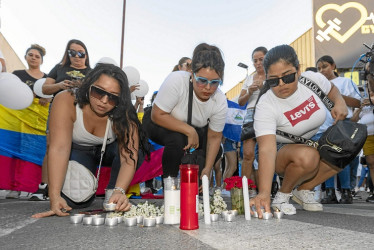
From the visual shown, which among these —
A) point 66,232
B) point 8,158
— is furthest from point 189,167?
point 8,158

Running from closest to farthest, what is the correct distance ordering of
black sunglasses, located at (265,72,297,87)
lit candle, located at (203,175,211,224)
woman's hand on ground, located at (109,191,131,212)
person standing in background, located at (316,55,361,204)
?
lit candle, located at (203,175,211,224) → woman's hand on ground, located at (109,191,131,212) → black sunglasses, located at (265,72,297,87) → person standing in background, located at (316,55,361,204)

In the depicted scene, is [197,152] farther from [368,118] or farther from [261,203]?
[368,118]

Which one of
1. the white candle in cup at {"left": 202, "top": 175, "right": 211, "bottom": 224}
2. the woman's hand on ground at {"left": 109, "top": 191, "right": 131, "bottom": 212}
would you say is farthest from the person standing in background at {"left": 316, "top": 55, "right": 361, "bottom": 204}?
the woman's hand on ground at {"left": 109, "top": 191, "right": 131, "bottom": 212}

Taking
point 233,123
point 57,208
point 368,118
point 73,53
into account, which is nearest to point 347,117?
point 368,118

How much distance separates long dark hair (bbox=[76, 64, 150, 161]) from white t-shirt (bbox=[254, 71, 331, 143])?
1067 mm

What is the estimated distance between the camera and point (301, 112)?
290 cm

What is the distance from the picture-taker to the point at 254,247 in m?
1.44

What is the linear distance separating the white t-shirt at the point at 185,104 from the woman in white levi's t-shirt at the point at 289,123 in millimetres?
470

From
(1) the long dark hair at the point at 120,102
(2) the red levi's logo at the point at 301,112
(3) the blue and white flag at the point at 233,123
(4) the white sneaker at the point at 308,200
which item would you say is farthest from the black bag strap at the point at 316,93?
(3) the blue and white flag at the point at 233,123

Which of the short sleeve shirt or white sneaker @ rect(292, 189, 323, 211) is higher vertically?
the short sleeve shirt

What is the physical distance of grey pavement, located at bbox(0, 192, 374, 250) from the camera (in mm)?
1500

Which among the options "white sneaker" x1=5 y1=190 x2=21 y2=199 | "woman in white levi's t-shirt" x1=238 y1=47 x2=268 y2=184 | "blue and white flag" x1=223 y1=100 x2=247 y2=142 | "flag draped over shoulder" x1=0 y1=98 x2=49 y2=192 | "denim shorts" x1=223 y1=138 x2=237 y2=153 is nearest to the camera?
"woman in white levi's t-shirt" x1=238 y1=47 x2=268 y2=184

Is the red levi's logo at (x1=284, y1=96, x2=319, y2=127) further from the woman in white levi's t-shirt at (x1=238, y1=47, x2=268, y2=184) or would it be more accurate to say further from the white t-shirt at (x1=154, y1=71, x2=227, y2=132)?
the woman in white levi's t-shirt at (x1=238, y1=47, x2=268, y2=184)

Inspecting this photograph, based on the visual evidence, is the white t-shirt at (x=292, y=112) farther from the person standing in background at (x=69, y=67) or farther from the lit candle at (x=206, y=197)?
the person standing in background at (x=69, y=67)
